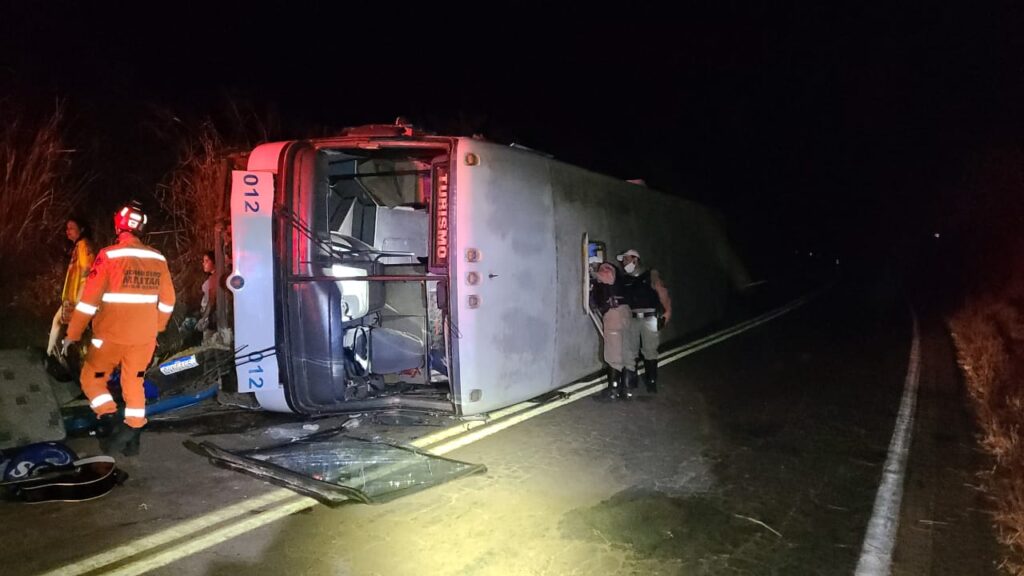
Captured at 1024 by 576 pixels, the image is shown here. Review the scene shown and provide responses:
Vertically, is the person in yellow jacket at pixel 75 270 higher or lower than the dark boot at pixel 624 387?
higher

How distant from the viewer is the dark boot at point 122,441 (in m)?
5.16

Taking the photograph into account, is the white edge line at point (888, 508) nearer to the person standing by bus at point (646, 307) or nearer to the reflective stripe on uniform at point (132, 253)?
the person standing by bus at point (646, 307)

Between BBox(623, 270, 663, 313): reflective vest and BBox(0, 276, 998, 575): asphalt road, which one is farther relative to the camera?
BBox(623, 270, 663, 313): reflective vest

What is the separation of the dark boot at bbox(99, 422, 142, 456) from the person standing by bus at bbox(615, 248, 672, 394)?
502cm

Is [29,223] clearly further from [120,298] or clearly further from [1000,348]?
[1000,348]

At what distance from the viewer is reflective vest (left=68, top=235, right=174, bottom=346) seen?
16.3ft

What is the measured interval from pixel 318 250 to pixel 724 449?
153 inches

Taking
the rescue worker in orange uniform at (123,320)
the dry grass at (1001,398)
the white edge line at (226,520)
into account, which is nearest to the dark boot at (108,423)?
the rescue worker in orange uniform at (123,320)

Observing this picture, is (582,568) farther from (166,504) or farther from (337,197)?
(337,197)

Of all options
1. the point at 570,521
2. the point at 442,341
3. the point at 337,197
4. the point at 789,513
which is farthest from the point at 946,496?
the point at 337,197

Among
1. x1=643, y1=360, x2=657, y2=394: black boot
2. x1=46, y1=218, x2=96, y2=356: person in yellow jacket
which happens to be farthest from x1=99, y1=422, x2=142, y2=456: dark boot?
x1=643, y1=360, x2=657, y2=394: black boot

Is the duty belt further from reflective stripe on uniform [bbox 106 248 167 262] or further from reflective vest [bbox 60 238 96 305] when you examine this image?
reflective vest [bbox 60 238 96 305]

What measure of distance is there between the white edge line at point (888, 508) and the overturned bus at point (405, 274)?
313 cm

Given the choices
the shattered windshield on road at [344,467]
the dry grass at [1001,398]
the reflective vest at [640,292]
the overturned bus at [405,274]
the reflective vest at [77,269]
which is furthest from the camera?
the reflective vest at [640,292]
